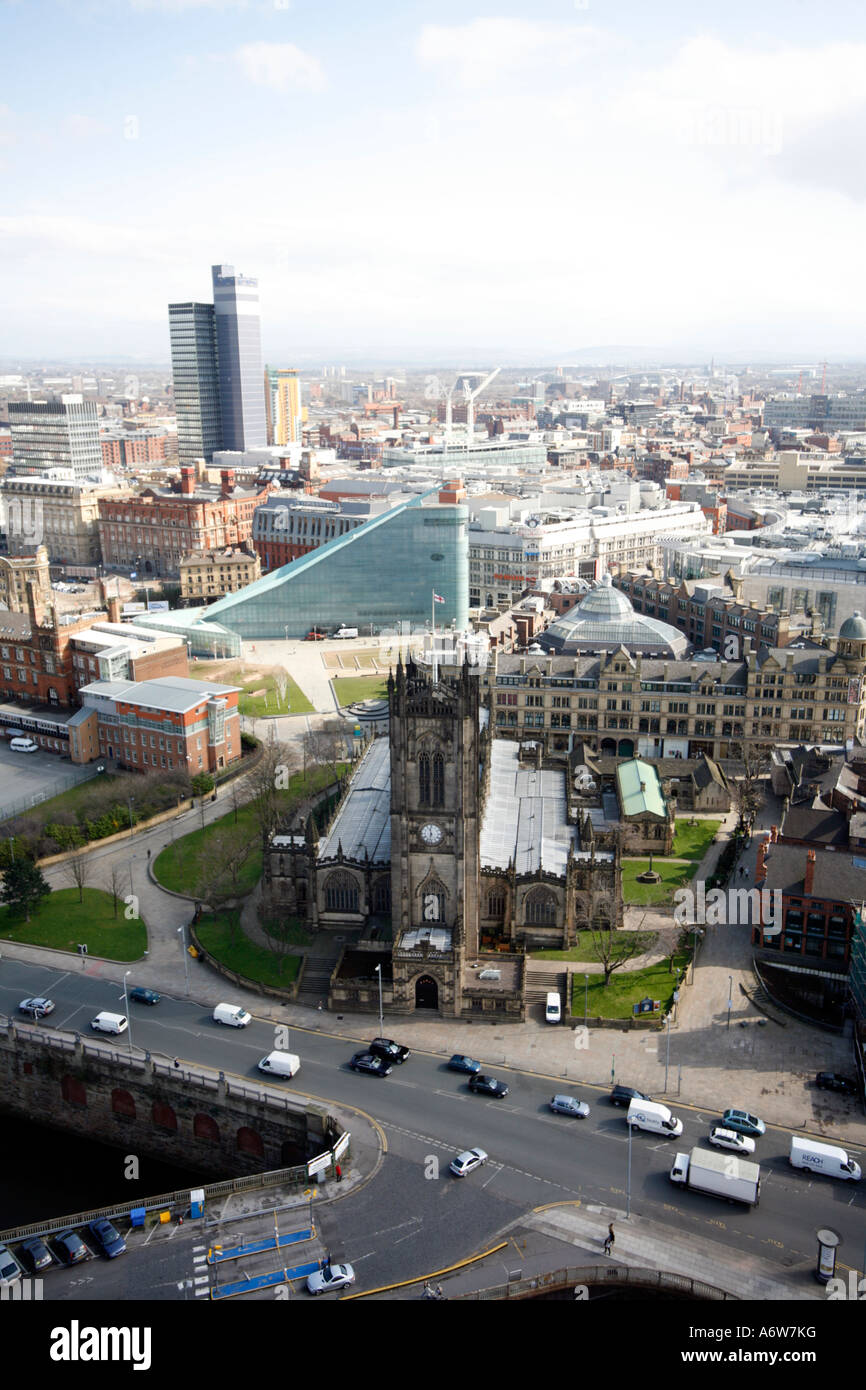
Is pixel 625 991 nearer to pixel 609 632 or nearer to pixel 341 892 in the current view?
pixel 341 892

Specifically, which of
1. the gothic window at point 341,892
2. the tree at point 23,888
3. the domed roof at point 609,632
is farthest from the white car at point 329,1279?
the domed roof at point 609,632

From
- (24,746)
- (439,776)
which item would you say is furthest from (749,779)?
(24,746)

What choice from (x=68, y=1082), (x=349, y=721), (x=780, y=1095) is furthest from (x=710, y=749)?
(x=68, y=1082)

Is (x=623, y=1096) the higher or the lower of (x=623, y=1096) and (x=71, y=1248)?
the higher

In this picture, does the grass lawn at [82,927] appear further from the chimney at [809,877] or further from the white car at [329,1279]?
the chimney at [809,877]

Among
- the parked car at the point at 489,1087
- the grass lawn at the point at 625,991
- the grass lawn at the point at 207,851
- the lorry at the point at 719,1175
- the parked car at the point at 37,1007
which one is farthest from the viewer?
the grass lawn at the point at 207,851
